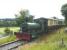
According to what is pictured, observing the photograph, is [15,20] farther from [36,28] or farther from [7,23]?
[36,28]

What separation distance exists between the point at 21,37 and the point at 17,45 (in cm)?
99

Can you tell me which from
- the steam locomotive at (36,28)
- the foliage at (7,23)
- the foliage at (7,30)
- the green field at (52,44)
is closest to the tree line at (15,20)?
the foliage at (7,23)

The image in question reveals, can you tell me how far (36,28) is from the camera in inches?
229

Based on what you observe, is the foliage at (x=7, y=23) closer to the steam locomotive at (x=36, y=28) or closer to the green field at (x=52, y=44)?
the green field at (x=52, y=44)

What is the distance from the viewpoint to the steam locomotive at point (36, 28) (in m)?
5.54

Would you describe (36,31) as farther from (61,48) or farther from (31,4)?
(61,48)

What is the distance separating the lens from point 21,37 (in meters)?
5.68

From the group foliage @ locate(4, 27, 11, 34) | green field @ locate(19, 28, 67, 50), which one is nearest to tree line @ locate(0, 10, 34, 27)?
foliage @ locate(4, 27, 11, 34)

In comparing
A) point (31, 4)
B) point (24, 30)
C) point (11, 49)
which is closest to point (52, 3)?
point (31, 4)

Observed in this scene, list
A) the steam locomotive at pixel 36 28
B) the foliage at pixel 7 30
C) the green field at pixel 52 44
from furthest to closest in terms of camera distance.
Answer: the steam locomotive at pixel 36 28 < the foliage at pixel 7 30 < the green field at pixel 52 44

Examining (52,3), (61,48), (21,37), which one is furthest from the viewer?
(21,37)

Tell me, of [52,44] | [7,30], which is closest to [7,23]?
[7,30]

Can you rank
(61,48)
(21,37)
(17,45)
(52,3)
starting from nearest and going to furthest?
(61,48), (17,45), (52,3), (21,37)

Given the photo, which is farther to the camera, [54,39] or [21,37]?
[21,37]
